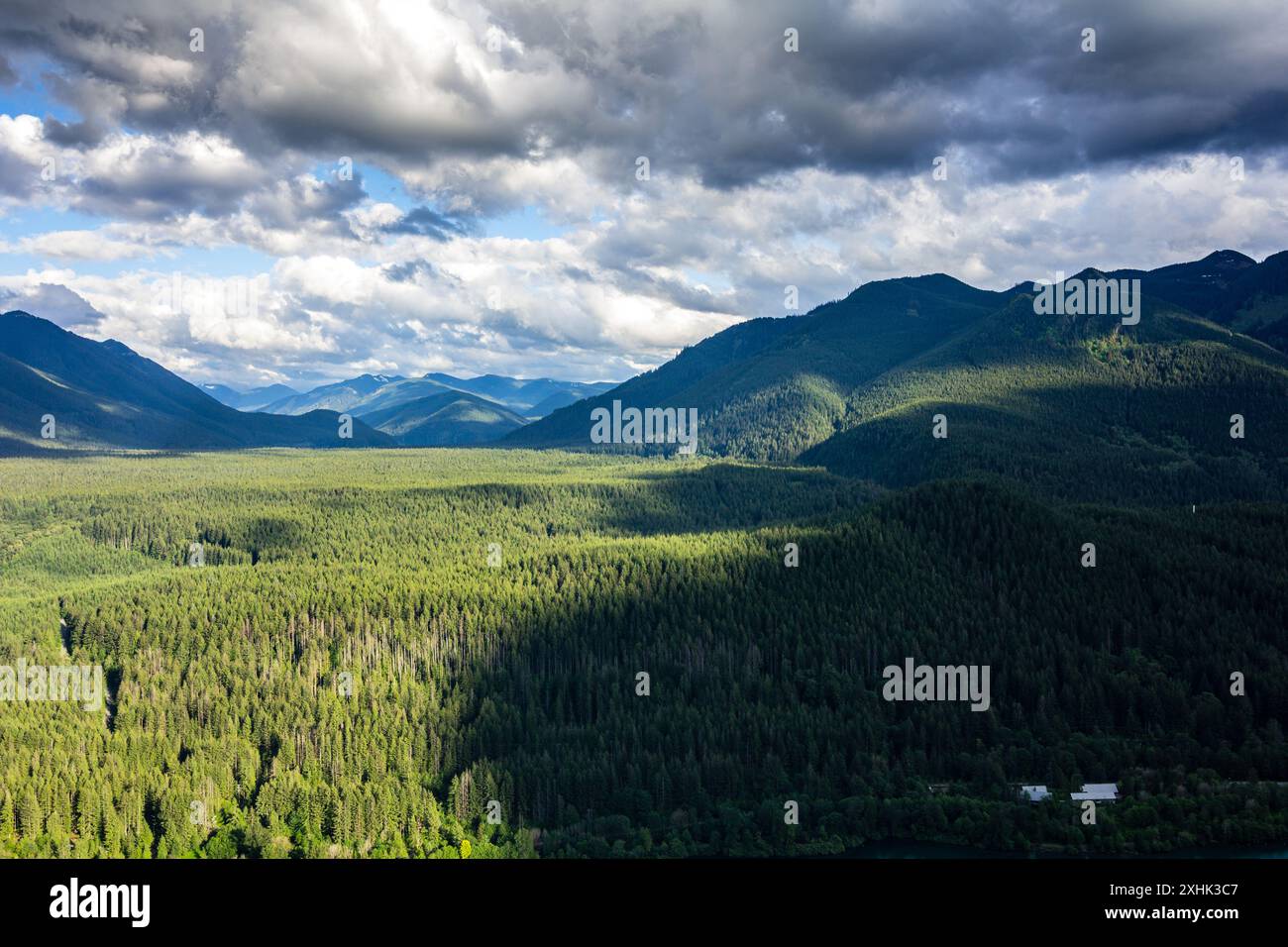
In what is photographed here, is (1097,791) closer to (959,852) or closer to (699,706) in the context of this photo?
(959,852)

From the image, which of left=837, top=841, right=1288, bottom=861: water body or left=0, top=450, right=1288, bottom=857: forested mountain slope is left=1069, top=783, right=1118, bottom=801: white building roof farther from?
left=837, top=841, right=1288, bottom=861: water body

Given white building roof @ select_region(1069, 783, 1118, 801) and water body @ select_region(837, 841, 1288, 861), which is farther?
white building roof @ select_region(1069, 783, 1118, 801)

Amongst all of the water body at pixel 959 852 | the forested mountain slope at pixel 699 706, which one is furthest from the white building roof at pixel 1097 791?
the water body at pixel 959 852

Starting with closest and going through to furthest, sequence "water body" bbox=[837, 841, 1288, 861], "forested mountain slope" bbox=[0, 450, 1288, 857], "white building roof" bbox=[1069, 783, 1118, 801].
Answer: "water body" bbox=[837, 841, 1288, 861]
"forested mountain slope" bbox=[0, 450, 1288, 857]
"white building roof" bbox=[1069, 783, 1118, 801]

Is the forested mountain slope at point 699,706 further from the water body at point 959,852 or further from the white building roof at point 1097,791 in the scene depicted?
the white building roof at point 1097,791

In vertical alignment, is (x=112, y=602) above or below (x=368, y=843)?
above

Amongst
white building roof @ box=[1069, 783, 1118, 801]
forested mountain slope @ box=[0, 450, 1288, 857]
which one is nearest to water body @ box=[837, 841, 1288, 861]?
A: forested mountain slope @ box=[0, 450, 1288, 857]
